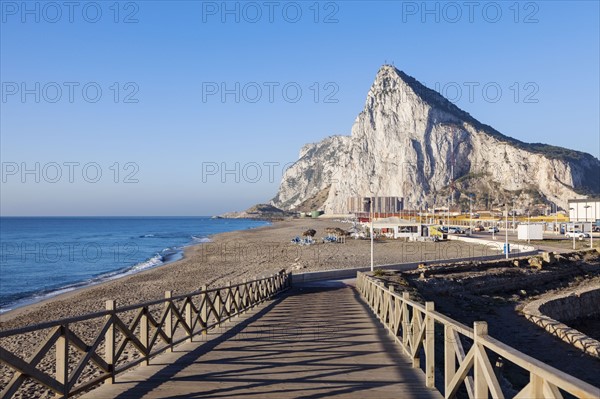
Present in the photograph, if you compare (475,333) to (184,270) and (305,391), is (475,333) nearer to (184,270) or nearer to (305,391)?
(305,391)

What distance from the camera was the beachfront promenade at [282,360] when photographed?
4898 mm

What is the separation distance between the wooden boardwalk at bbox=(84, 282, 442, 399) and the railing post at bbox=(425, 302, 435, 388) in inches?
7.2

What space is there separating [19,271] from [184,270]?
616 inches

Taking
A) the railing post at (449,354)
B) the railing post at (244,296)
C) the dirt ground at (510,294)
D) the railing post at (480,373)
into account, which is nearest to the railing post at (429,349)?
the railing post at (449,354)

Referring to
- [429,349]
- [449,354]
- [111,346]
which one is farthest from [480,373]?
[111,346]

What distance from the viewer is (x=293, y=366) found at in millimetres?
8016

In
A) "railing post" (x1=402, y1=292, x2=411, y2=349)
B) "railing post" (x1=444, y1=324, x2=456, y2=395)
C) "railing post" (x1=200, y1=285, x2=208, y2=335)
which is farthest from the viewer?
"railing post" (x1=200, y1=285, x2=208, y2=335)

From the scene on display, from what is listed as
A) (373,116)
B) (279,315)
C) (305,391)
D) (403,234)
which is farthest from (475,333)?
(373,116)

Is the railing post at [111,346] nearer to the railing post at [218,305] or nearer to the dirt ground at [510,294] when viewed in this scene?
the railing post at [218,305]

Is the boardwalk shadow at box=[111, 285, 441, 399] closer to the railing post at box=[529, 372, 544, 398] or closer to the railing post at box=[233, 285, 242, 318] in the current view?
the railing post at box=[233, 285, 242, 318]

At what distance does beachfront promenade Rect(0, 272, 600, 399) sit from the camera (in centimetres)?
490

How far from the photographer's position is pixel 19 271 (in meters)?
46.6

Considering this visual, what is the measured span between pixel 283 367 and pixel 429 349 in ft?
7.24

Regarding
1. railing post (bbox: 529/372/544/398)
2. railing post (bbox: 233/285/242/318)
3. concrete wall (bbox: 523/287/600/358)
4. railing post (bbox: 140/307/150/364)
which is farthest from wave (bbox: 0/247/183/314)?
railing post (bbox: 529/372/544/398)
